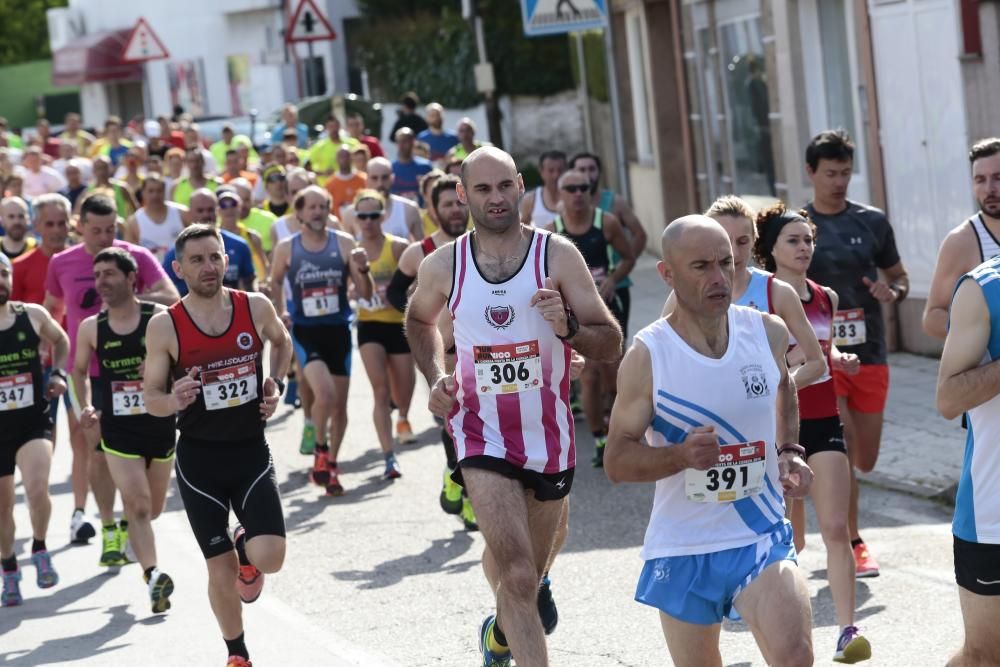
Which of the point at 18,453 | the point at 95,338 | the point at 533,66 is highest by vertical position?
the point at 533,66

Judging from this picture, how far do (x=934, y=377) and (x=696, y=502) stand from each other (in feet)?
26.7

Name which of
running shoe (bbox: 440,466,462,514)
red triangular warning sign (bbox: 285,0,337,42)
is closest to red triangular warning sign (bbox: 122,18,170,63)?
red triangular warning sign (bbox: 285,0,337,42)

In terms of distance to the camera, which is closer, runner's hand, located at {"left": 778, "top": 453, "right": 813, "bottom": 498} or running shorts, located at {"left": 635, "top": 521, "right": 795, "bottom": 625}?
running shorts, located at {"left": 635, "top": 521, "right": 795, "bottom": 625}

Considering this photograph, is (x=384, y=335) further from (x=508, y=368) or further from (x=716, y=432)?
(x=716, y=432)

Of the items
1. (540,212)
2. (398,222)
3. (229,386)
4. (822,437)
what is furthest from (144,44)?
(822,437)

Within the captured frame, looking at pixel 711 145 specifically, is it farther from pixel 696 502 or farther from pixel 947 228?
pixel 696 502

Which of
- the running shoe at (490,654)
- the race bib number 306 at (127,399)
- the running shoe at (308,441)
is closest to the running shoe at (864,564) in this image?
the running shoe at (490,654)

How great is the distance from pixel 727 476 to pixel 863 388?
10.6 ft

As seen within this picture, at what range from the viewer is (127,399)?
9.55 metres

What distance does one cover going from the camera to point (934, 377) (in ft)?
43.3

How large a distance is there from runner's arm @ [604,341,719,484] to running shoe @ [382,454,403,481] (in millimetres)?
6969

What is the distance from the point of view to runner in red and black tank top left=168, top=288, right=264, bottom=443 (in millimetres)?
7809

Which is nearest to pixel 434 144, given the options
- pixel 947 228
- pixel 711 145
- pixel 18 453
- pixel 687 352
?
pixel 711 145

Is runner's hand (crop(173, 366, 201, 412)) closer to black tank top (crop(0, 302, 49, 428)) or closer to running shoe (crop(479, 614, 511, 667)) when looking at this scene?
running shoe (crop(479, 614, 511, 667))
